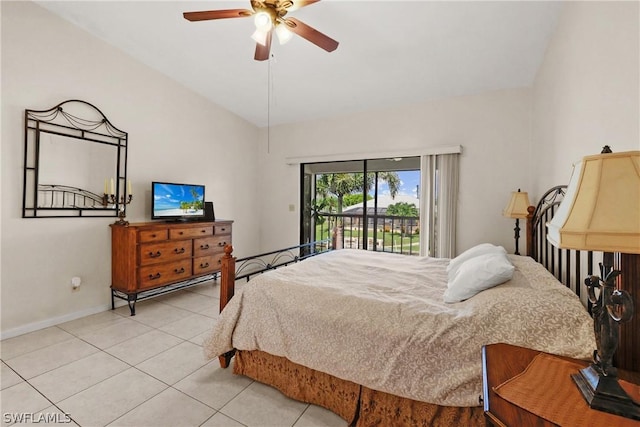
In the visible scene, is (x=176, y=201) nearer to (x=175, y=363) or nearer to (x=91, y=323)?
(x=91, y=323)

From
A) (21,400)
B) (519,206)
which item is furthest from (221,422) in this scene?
(519,206)

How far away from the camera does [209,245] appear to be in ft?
12.5

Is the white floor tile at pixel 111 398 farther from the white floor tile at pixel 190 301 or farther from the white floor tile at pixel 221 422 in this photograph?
the white floor tile at pixel 190 301

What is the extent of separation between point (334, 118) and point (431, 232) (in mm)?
2322

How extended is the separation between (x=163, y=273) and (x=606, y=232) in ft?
12.1

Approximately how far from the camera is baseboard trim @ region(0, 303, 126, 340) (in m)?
2.49

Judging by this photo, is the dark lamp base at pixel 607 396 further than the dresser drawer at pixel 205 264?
No

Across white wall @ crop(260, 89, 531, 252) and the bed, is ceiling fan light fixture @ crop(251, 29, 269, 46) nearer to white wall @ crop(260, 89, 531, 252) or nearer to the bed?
the bed

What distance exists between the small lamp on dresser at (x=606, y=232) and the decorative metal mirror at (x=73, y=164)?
3.80 metres

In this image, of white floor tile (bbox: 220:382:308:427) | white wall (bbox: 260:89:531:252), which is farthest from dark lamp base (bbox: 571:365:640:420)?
white wall (bbox: 260:89:531:252)

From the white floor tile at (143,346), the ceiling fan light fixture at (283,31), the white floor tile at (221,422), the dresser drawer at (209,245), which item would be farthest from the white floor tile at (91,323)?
the ceiling fan light fixture at (283,31)

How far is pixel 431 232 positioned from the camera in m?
3.68

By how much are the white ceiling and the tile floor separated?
3.05 meters

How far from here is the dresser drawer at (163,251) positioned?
305cm
